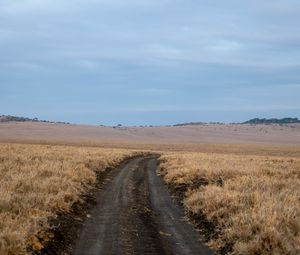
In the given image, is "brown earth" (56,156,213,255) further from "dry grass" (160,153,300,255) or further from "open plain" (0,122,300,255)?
"dry grass" (160,153,300,255)

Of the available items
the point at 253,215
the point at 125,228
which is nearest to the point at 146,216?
the point at 125,228

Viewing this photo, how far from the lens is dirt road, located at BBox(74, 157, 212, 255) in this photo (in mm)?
11055

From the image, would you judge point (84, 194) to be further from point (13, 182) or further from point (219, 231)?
point (219, 231)

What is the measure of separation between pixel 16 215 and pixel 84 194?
22.7 feet

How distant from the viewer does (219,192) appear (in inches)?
682

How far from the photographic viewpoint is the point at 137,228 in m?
13.3

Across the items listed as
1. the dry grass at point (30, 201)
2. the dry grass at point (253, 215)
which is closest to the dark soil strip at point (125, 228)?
the dry grass at point (30, 201)

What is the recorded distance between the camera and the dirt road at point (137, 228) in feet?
36.3

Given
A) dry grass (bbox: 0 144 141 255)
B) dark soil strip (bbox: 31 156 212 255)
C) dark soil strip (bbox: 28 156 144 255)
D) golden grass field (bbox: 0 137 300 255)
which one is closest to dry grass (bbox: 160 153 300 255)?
golden grass field (bbox: 0 137 300 255)

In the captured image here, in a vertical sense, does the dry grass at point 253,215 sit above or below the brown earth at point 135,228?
above

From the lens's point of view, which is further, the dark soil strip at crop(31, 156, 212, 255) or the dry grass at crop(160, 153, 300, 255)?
the dark soil strip at crop(31, 156, 212, 255)

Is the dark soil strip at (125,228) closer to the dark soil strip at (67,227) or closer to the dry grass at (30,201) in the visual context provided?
the dark soil strip at (67,227)

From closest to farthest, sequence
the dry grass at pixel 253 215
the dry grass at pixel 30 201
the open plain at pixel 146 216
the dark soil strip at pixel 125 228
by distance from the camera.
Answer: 1. the dry grass at pixel 30 201
2. the dry grass at pixel 253 215
3. the open plain at pixel 146 216
4. the dark soil strip at pixel 125 228

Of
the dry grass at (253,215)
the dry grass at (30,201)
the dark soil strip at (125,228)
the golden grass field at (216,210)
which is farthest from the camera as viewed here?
the dark soil strip at (125,228)
